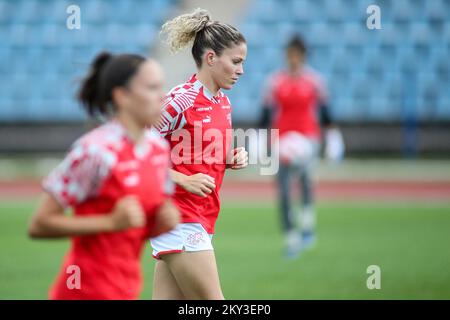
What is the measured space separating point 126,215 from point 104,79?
0.68m

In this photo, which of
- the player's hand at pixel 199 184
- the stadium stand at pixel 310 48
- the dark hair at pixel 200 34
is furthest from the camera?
the stadium stand at pixel 310 48

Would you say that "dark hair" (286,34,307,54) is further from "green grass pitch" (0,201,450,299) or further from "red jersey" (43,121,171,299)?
"red jersey" (43,121,171,299)

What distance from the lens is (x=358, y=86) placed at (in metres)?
23.7

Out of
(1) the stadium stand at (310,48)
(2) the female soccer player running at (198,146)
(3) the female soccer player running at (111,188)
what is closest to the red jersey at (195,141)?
(2) the female soccer player running at (198,146)

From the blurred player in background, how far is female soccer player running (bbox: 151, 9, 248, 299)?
20.0 feet

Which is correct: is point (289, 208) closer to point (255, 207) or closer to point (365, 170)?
point (255, 207)

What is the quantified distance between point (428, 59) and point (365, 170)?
17.3 ft

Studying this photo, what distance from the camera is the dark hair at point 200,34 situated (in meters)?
5.52

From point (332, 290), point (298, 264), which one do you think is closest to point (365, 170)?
point (298, 264)

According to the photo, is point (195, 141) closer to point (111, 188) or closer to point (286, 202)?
point (111, 188)

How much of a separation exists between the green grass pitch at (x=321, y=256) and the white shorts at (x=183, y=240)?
10.2 feet

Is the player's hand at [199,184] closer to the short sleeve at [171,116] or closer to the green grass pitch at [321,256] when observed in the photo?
the short sleeve at [171,116]

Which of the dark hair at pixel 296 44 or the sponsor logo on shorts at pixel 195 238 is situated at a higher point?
the dark hair at pixel 296 44

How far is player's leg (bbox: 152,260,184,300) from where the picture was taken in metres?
5.43
